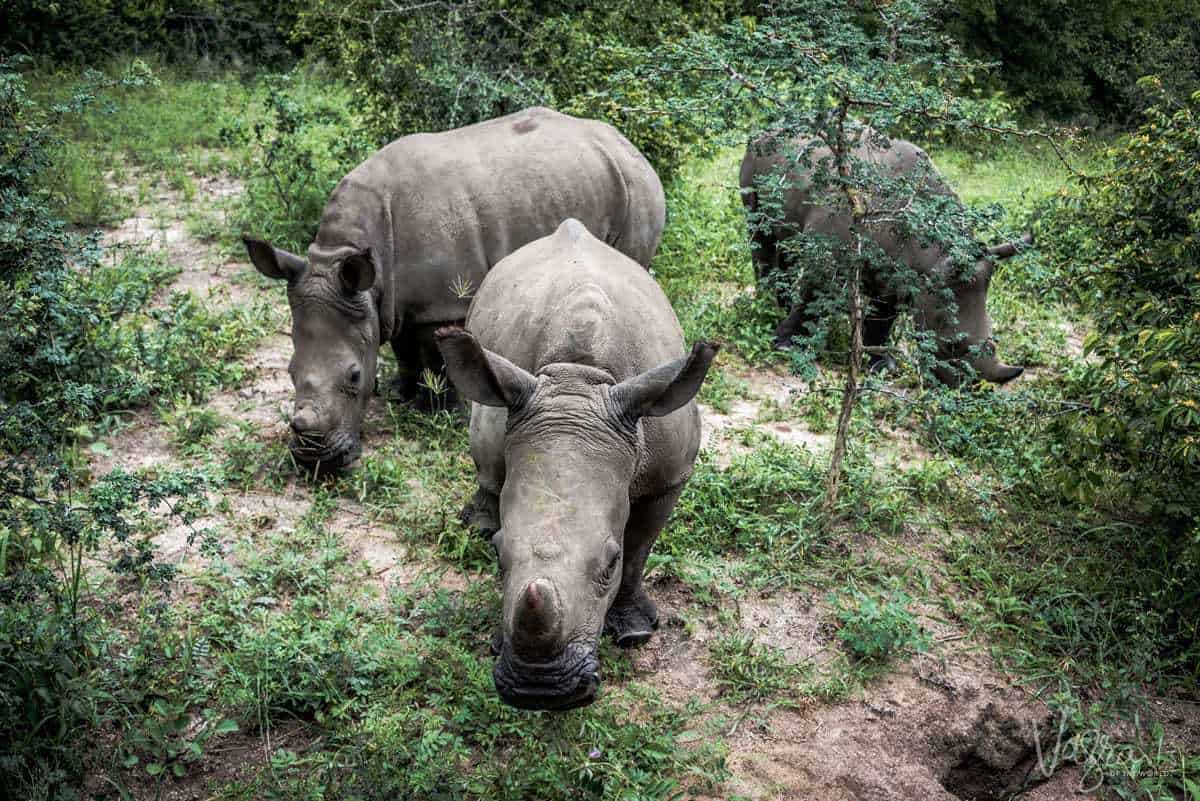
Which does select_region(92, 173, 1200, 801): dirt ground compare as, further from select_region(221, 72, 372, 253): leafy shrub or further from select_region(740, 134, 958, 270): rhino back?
select_region(221, 72, 372, 253): leafy shrub

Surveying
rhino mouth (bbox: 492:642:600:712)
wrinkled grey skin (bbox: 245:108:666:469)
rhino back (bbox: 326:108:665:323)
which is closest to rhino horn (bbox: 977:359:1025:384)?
wrinkled grey skin (bbox: 245:108:666:469)

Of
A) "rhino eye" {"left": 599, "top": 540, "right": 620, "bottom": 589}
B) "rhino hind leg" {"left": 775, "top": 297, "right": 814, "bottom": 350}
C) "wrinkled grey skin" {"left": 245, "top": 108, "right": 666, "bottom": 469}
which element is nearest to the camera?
"rhino eye" {"left": 599, "top": 540, "right": 620, "bottom": 589}

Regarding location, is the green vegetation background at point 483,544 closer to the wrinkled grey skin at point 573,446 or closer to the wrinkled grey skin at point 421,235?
the wrinkled grey skin at point 421,235

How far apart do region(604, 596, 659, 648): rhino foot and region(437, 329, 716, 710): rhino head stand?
1.17 metres

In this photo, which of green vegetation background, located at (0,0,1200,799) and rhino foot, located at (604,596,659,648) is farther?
rhino foot, located at (604,596,659,648)

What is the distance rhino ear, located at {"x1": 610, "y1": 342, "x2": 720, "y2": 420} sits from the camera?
3.84m

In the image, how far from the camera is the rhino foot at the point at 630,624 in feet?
16.3

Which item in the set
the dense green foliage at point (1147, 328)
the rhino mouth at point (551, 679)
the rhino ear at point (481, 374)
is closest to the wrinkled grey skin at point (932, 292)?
the dense green foliage at point (1147, 328)

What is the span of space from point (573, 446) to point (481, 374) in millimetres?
436

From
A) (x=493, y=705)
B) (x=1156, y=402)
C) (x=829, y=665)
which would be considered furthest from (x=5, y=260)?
(x=1156, y=402)

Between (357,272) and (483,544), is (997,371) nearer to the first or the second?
(483,544)

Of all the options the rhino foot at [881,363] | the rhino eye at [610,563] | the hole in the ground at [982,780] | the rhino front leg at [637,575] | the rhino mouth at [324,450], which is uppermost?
the rhino eye at [610,563]

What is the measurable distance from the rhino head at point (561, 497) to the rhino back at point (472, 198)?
286cm

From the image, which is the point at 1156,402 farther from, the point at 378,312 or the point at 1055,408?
the point at 378,312
